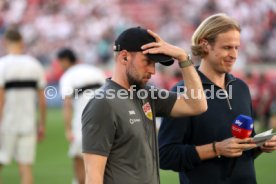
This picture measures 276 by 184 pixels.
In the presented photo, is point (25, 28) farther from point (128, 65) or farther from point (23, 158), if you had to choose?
point (128, 65)

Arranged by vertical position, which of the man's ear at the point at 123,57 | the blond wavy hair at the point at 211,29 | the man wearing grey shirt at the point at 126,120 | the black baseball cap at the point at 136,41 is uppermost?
the blond wavy hair at the point at 211,29

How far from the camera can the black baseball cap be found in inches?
150

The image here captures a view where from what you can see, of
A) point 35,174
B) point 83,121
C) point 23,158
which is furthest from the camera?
point 35,174

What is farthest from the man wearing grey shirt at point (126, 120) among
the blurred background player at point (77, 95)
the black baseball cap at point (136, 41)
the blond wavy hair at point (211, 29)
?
the blurred background player at point (77, 95)

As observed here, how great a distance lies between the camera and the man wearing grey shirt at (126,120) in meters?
3.74

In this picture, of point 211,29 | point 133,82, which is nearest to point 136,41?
point 133,82

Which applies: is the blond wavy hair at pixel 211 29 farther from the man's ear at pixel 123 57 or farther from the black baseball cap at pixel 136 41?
the man's ear at pixel 123 57

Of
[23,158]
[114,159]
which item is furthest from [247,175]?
[23,158]

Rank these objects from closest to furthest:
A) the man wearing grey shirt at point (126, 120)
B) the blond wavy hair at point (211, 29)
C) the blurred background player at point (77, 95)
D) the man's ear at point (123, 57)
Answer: the man wearing grey shirt at point (126, 120), the man's ear at point (123, 57), the blond wavy hair at point (211, 29), the blurred background player at point (77, 95)

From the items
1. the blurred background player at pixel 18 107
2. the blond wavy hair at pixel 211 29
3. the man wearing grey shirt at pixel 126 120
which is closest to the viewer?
the man wearing grey shirt at pixel 126 120

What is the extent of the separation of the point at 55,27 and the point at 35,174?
13.8 metres

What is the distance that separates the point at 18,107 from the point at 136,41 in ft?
16.3

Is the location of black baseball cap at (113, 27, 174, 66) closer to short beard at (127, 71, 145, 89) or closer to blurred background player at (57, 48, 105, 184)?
short beard at (127, 71, 145, 89)

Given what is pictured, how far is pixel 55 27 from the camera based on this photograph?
23531mm
